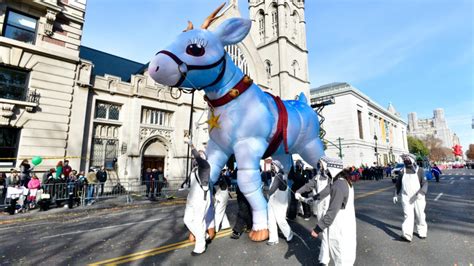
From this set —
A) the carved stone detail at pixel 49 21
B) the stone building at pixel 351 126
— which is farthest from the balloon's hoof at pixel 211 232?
the stone building at pixel 351 126

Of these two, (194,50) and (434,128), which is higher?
(434,128)

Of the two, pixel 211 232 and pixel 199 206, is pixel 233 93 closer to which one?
pixel 199 206

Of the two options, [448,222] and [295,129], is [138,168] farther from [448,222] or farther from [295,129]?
[448,222]

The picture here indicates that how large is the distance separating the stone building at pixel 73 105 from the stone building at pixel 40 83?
4 centimetres

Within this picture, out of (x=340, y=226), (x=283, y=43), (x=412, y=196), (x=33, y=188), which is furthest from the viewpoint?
(x=283, y=43)

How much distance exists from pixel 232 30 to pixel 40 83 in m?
13.7

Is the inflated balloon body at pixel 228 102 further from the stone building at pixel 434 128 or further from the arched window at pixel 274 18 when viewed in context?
the stone building at pixel 434 128

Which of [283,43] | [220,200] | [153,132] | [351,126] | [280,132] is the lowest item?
[220,200]

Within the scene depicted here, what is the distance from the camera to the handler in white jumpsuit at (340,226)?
3.08m

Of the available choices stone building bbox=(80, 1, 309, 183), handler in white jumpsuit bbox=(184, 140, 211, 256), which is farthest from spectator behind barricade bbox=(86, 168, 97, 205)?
handler in white jumpsuit bbox=(184, 140, 211, 256)

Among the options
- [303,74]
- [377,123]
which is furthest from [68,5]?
[377,123]

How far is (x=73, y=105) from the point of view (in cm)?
1405

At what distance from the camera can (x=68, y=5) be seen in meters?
14.3

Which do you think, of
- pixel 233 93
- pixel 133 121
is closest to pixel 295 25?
pixel 133 121
